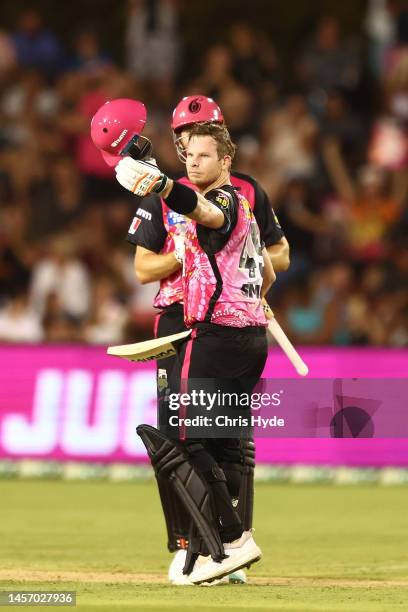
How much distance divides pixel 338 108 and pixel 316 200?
1.39 meters

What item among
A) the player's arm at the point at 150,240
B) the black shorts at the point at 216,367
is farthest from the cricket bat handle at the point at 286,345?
the player's arm at the point at 150,240

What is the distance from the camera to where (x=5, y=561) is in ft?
29.2

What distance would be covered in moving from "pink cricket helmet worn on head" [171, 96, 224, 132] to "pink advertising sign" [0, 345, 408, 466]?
654cm

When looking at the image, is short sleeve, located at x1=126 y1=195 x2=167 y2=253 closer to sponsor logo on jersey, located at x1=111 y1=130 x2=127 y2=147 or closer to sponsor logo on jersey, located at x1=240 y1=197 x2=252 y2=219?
sponsor logo on jersey, located at x1=240 y1=197 x2=252 y2=219

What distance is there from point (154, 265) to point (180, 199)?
1.27 metres

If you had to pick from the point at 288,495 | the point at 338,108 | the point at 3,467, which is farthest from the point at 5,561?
the point at 338,108

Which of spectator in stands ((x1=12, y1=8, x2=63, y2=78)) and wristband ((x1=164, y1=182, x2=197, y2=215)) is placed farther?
spectator in stands ((x1=12, y1=8, x2=63, y2=78))

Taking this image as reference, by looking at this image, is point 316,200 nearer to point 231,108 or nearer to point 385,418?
point 231,108

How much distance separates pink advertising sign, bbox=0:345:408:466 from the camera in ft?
47.2

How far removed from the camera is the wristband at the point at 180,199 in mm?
7035

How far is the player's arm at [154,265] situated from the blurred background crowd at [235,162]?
695 cm

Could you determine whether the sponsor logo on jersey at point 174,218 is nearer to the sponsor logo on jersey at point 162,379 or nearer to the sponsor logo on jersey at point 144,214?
the sponsor logo on jersey at point 144,214

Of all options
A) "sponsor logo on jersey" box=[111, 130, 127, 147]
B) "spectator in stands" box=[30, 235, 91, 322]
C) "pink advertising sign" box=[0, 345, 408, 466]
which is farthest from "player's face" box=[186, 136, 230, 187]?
"spectator in stands" box=[30, 235, 91, 322]

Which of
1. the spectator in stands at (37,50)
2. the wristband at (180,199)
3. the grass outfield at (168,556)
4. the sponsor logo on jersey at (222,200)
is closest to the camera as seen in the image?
the wristband at (180,199)
